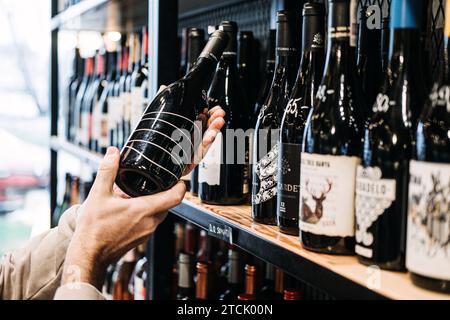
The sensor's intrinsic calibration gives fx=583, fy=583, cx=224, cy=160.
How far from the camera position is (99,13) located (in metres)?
1.88

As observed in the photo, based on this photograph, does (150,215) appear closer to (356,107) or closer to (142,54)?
(356,107)

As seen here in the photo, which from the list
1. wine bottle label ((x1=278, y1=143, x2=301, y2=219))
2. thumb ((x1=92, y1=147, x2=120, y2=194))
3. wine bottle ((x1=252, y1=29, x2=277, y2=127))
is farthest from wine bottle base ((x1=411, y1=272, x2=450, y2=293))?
wine bottle ((x1=252, y1=29, x2=277, y2=127))

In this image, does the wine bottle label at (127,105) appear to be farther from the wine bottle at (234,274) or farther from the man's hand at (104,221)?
the man's hand at (104,221)

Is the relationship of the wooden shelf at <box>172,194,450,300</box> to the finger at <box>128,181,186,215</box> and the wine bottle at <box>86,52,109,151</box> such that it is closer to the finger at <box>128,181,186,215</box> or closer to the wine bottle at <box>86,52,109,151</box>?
the finger at <box>128,181,186,215</box>

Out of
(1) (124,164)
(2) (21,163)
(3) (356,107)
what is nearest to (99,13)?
(1) (124,164)

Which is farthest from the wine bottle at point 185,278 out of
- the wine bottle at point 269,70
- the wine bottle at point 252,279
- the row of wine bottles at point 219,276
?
the wine bottle at point 269,70

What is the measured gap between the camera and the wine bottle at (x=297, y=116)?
33.4 inches

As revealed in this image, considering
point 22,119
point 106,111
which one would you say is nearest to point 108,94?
point 106,111

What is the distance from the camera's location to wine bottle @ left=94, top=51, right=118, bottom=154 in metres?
1.94

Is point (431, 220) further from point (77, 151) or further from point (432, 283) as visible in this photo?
point (77, 151)

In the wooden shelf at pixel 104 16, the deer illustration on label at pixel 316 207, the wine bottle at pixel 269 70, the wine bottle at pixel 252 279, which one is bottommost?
the wine bottle at pixel 252 279

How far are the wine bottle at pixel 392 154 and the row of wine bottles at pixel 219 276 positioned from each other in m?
0.42

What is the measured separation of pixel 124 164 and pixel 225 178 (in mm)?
298

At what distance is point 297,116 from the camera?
0.94 metres
